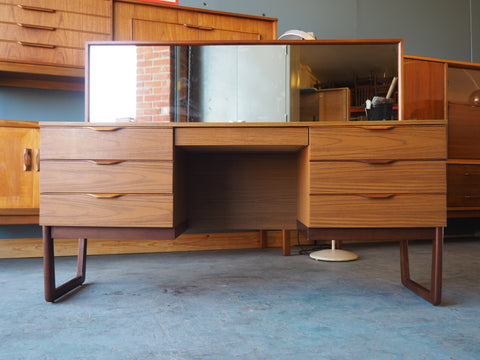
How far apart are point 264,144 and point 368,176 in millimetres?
472

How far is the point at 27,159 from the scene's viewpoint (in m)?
2.39

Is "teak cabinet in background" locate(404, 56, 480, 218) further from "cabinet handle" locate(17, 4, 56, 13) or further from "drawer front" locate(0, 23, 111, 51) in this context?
"cabinet handle" locate(17, 4, 56, 13)

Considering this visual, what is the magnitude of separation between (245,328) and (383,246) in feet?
7.01

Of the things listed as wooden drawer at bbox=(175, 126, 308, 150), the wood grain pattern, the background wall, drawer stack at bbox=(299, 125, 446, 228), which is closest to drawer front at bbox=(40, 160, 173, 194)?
wooden drawer at bbox=(175, 126, 308, 150)

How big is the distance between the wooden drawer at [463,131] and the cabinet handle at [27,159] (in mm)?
3304

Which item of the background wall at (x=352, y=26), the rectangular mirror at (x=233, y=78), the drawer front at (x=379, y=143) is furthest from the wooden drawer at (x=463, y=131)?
the drawer front at (x=379, y=143)

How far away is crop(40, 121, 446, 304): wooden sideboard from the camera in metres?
1.57

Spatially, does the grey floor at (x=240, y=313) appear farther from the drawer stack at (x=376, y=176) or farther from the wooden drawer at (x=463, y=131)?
the wooden drawer at (x=463, y=131)

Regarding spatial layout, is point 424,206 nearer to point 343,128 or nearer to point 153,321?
point 343,128

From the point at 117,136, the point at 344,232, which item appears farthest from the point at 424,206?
the point at 117,136

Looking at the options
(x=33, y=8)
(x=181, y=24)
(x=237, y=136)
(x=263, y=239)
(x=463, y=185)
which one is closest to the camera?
(x=237, y=136)

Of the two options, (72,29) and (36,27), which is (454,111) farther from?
(36,27)

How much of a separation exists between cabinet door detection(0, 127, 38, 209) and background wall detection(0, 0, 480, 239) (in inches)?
16.3

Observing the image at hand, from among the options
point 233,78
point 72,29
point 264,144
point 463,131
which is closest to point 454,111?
point 463,131
